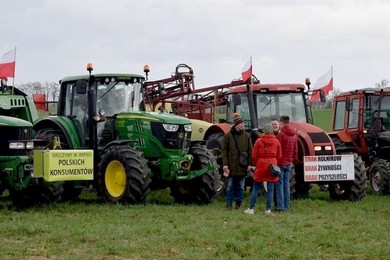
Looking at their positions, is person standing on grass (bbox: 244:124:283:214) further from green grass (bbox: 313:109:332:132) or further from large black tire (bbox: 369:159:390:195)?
green grass (bbox: 313:109:332:132)

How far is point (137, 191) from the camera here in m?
14.0

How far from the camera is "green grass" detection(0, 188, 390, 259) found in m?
9.30

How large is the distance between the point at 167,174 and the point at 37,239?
5.02 m

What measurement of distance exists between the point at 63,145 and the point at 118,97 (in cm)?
134

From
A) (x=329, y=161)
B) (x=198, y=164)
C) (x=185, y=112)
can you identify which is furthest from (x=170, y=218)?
(x=185, y=112)

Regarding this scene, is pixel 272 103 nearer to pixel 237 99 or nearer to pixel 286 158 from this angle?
pixel 237 99

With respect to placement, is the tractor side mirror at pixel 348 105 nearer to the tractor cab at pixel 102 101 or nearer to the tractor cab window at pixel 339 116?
the tractor cab window at pixel 339 116

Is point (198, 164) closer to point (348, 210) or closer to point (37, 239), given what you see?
point (348, 210)

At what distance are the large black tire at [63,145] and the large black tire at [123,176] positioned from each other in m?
0.93

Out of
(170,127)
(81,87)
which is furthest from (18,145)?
(170,127)

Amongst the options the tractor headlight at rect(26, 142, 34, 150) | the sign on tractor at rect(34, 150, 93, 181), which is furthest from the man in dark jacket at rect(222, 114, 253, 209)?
the tractor headlight at rect(26, 142, 34, 150)

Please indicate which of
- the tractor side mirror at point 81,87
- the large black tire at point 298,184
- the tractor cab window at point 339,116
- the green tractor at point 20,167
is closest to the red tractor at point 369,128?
the tractor cab window at point 339,116

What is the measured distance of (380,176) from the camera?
707 inches

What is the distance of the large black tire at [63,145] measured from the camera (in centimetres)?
1539
